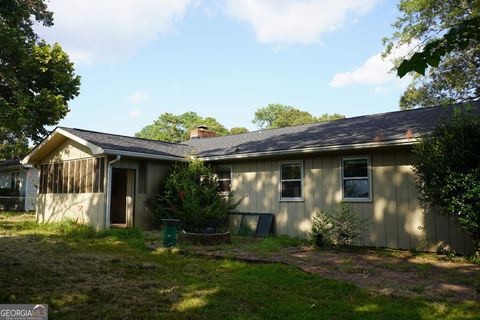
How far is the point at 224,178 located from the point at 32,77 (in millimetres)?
12603

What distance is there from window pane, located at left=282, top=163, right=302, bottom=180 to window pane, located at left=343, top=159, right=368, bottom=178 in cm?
154

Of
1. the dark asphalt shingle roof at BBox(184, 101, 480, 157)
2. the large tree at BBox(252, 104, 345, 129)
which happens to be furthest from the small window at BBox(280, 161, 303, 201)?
the large tree at BBox(252, 104, 345, 129)

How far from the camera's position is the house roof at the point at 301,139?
983 centimetres

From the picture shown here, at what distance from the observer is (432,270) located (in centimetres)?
685

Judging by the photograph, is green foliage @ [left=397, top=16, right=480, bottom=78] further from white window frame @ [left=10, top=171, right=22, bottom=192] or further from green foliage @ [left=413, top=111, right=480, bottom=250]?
white window frame @ [left=10, top=171, right=22, bottom=192]

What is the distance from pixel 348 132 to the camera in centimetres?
1155

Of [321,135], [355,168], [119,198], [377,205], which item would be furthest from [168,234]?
[119,198]

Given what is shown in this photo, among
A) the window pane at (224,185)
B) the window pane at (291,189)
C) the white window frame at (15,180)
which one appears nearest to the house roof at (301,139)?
the window pane at (224,185)

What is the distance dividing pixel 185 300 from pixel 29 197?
2331 cm

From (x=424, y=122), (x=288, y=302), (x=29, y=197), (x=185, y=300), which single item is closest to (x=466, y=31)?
(x=288, y=302)

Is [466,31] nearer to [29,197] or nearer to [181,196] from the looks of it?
[181,196]

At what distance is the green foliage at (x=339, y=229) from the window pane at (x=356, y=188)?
465 millimetres

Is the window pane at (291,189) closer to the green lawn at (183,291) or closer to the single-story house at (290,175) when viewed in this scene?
the single-story house at (290,175)

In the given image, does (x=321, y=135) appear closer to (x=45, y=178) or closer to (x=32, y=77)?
(x=45, y=178)
